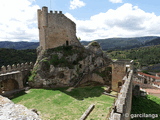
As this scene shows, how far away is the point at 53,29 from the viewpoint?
25703mm

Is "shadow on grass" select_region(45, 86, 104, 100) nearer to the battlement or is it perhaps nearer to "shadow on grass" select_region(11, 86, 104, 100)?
"shadow on grass" select_region(11, 86, 104, 100)

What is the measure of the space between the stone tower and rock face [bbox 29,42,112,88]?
1602 millimetres

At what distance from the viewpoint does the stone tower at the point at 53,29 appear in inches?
977

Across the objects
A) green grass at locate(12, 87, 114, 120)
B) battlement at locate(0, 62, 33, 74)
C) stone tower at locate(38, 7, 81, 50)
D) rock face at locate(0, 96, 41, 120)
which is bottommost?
green grass at locate(12, 87, 114, 120)

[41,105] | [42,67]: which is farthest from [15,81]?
[41,105]

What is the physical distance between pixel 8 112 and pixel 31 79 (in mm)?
22025

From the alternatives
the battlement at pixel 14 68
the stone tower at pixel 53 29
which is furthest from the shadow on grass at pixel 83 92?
the stone tower at pixel 53 29

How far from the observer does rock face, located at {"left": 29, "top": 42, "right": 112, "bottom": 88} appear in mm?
22622

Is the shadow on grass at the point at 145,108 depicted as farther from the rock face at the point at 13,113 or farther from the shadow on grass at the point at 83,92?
the rock face at the point at 13,113

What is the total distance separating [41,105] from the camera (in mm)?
15422

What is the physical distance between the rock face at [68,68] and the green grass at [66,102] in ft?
8.27

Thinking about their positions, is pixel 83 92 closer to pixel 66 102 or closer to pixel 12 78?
pixel 66 102

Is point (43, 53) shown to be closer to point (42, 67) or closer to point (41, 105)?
point (42, 67)

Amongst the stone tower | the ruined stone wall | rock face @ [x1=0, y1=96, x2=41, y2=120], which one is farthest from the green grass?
the stone tower
